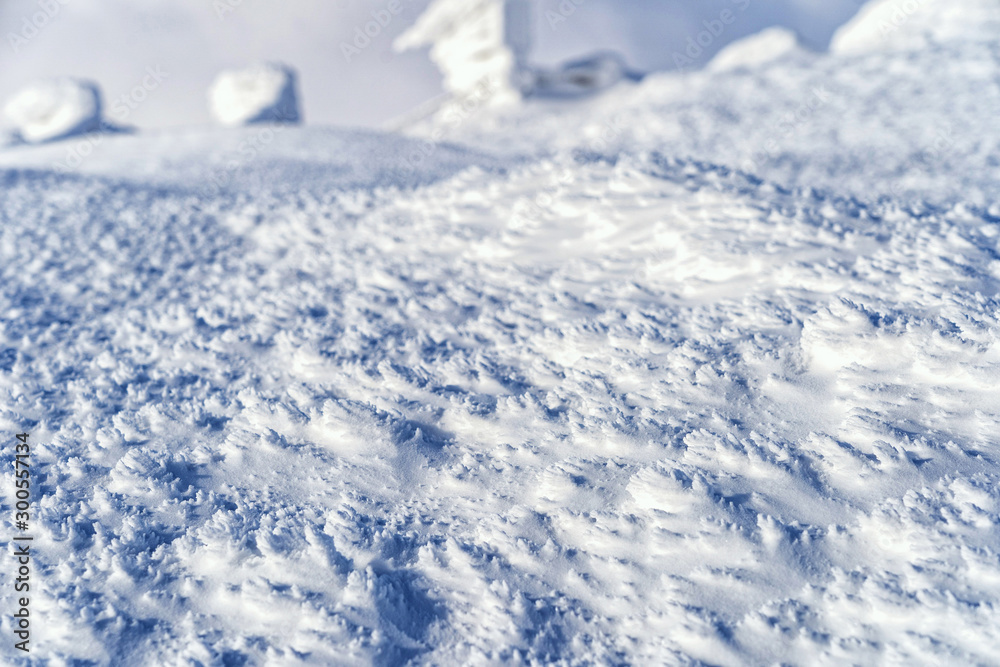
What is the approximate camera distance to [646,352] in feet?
10.7

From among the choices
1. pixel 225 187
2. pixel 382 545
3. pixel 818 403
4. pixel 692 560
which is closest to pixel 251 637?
pixel 382 545

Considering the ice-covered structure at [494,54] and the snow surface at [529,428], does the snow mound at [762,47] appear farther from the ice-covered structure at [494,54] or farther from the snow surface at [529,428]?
the snow surface at [529,428]

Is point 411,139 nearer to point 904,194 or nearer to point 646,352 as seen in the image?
point 904,194

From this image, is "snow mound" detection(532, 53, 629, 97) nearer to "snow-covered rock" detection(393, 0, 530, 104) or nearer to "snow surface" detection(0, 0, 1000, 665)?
"snow-covered rock" detection(393, 0, 530, 104)

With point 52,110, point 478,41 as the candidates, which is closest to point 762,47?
A: point 478,41

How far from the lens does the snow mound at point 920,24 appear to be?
11.6 metres

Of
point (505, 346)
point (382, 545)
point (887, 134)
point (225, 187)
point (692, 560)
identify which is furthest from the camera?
point (887, 134)

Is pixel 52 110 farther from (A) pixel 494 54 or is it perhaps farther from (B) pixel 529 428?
(B) pixel 529 428

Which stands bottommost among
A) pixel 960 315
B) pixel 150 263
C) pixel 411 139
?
pixel 411 139

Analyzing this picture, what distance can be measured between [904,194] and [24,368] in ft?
24.7

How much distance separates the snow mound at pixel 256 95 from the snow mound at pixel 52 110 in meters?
2.65

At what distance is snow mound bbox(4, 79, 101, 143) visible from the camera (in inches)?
552

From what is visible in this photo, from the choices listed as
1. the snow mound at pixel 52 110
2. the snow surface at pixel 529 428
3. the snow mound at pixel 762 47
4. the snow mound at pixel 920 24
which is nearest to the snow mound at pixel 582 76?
the snow mound at pixel 762 47

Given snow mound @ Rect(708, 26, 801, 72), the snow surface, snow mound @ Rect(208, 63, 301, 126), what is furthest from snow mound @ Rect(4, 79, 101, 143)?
snow mound @ Rect(708, 26, 801, 72)
